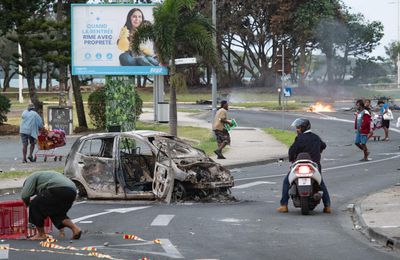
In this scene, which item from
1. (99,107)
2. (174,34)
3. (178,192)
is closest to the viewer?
(178,192)

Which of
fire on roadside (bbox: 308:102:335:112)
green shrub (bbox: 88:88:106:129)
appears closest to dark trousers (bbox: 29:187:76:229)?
green shrub (bbox: 88:88:106:129)

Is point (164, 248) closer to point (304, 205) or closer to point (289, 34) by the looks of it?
point (304, 205)

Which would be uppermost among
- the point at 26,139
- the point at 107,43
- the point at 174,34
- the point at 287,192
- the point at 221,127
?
the point at 174,34

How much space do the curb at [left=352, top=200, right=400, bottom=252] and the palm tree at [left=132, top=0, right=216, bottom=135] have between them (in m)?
14.5

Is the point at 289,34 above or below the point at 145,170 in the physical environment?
above

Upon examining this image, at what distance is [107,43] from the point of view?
33.0 metres

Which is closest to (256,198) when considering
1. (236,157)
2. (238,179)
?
(238,179)

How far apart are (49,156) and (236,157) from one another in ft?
19.8

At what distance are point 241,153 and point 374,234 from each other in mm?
16622

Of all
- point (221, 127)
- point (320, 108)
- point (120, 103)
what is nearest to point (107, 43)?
point (120, 103)

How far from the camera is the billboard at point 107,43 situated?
107 feet

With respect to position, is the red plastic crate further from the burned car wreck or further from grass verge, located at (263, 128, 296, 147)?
grass verge, located at (263, 128, 296, 147)

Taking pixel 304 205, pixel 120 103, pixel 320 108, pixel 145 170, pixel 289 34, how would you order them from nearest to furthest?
pixel 304 205 < pixel 145 170 < pixel 120 103 < pixel 320 108 < pixel 289 34

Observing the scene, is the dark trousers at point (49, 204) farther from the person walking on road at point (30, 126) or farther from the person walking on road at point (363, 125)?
the person walking on road at point (363, 125)
